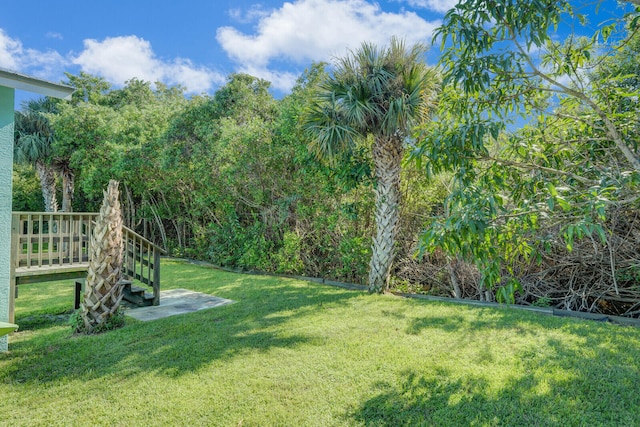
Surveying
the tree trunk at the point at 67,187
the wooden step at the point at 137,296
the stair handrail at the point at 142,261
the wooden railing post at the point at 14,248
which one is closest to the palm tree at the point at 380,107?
the stair handrail at the point at 142,261

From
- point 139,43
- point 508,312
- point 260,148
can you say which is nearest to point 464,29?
point 508,312

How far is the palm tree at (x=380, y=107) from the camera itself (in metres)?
6.63

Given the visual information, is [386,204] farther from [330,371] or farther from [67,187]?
[67,187]

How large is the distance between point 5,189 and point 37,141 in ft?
50.3

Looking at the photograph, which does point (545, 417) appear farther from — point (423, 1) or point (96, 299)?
point (423, 1)

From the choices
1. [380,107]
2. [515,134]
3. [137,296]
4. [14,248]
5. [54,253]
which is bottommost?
[137,296]

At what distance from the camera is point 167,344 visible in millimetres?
4449

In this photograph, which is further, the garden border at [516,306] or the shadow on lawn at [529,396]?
the garden border at [516,306]

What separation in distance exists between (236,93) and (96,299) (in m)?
9.34

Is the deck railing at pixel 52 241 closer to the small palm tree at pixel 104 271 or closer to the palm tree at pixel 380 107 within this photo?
the small palm tree at pixel 104 271

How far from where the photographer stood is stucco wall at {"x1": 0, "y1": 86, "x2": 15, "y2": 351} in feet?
14.5

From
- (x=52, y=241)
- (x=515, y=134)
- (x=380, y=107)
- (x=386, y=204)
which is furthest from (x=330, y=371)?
(x=52, y=241)

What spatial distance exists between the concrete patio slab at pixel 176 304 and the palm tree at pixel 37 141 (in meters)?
13.6

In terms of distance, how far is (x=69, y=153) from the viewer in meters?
15.7
